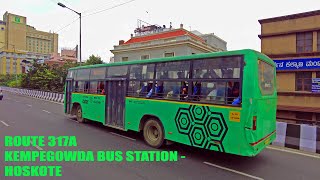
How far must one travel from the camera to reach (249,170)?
209 inches

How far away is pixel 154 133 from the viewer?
7.27m

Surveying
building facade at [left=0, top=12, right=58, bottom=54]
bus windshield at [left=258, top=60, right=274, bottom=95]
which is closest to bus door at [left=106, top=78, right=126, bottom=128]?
bus windshield at [left=258, top=60, right=274, bottom=95]

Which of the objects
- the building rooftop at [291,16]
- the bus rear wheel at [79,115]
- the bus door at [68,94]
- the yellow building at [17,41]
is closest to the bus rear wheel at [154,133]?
the bus rear wheel at [79,115]

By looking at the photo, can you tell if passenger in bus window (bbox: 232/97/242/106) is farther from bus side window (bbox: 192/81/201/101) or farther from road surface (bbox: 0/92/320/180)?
road surface (bbox: 0/92/320/180)

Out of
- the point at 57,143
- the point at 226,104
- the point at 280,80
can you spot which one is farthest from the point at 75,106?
the point at 280,80

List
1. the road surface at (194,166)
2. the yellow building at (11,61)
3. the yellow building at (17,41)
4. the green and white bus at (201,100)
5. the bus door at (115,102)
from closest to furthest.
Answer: the road surface at (194,166)
the green and white bus at (201,100)
the bus door at (115,102)
the yellow building at (17,41)
the yellow building at (11,61)

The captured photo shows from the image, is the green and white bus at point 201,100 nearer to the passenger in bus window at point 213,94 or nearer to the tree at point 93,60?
the passenger in bus window at point 213,94

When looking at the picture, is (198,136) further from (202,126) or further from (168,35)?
(168,35)

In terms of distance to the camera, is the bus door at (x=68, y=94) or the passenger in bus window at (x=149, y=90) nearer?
the passenger in bus window at (x=149, y=90)

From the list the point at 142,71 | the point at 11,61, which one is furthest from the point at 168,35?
the point at 11,61

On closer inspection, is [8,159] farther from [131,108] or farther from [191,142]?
[191,142]

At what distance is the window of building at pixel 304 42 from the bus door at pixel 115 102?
15139 mm

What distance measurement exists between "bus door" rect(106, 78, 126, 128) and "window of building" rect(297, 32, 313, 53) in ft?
49.7

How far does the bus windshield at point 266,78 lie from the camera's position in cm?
549
